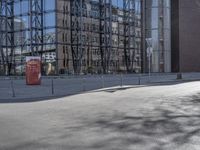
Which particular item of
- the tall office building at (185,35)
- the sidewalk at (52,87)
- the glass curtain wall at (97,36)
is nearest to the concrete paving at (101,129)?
the sidewalk at (52,87)

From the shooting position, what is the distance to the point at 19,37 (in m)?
55.8

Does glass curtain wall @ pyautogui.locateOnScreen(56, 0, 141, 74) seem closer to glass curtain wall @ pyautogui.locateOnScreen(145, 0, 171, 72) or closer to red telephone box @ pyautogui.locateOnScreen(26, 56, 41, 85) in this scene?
glass curtain wall @ pyautogui.locateOnScreen(145, 0, 171, 72)

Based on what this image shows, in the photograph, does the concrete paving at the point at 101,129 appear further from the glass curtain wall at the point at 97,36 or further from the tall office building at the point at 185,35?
the tall office building at the point at 185,35

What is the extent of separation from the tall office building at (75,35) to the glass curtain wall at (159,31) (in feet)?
2.85

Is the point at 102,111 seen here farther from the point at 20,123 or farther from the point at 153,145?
the point at 153,145

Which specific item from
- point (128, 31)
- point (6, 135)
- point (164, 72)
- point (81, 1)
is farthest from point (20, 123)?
point (164, 72)

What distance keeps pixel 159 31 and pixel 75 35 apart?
1891cm

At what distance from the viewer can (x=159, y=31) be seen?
68500mm

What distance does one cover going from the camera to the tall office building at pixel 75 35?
171 feet

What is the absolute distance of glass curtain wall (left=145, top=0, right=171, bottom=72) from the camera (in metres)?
68.2

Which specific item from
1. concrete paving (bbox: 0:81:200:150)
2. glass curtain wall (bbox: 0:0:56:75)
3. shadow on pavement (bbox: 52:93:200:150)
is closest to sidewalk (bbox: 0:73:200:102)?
concrete paving (bbox: 0:81:200:150)

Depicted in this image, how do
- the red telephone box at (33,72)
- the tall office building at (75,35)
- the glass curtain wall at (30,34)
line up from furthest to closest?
the tall office building at (75,35) < the glass curtain wall at (30,34) < the red telephone box at (33,72)

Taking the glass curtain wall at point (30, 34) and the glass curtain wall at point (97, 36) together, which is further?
the glass curtain wall at point (97, 36)

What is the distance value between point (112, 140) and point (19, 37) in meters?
47.5
